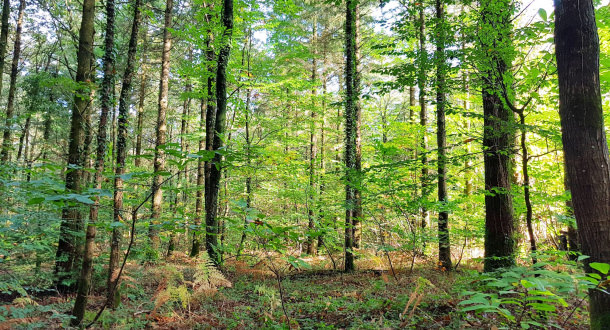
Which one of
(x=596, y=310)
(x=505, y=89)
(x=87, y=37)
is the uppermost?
(x=87, y=37)

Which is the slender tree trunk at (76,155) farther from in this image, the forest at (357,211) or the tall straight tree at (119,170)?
the tall straight tree at (119,170)

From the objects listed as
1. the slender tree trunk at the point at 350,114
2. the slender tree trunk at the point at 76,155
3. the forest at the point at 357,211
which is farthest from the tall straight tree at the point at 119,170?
the slender tree trunk at the point at 350,114

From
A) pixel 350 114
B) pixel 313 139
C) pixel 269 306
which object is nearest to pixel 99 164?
pixel 269 306

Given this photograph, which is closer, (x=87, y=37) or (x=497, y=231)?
(x=497, y=231)

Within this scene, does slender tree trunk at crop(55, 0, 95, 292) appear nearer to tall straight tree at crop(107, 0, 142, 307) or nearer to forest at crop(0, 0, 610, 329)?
forest at crop(0, 0, 610, 329)

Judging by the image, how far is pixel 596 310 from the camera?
2.88 meters

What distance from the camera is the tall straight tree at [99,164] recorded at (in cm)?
390

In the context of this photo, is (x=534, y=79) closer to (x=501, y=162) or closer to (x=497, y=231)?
(x=501, y=162)

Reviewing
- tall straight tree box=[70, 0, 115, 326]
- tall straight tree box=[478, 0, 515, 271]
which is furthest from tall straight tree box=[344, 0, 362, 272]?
tall straight tree box=[70, 0, 115, 326]

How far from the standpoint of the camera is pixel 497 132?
15.9 feet

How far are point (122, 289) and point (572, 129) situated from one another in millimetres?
8061

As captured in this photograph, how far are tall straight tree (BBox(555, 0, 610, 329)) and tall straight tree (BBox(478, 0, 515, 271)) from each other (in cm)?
135

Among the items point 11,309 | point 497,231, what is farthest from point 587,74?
point 11,309

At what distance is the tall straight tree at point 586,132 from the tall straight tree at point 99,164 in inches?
Result: 205
